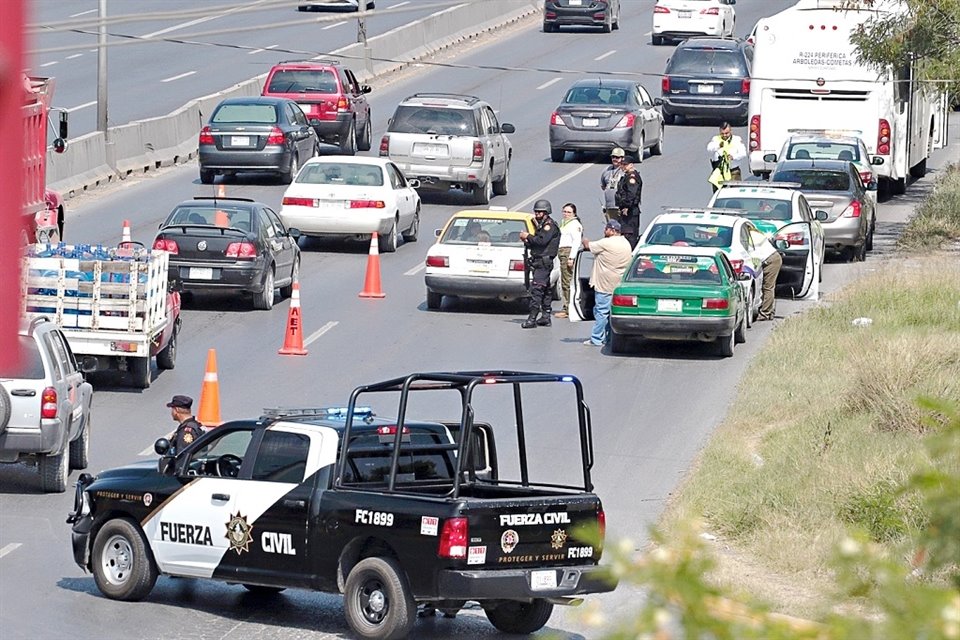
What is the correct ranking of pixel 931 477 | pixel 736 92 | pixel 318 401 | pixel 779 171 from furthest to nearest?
pixel 736 92 < pixel 779 171 < pixel 318 401 < pixel 931 477

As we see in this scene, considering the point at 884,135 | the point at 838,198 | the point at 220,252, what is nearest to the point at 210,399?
the point at 220,252

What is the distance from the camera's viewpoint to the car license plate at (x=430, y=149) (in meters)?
33.7

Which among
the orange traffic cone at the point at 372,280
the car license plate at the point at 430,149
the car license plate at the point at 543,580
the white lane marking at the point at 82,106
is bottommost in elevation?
the orange traffic cone at the point at 372,280

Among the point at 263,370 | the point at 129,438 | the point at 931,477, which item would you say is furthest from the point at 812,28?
the point at 931,477

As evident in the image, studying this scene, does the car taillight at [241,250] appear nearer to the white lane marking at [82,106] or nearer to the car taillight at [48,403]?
the car taillight at [48,403]

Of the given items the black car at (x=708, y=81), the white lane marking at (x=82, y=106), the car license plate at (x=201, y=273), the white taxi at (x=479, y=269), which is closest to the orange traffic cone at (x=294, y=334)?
the car license plate at (x=201, y=273)

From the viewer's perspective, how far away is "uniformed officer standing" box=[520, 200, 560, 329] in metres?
24.2

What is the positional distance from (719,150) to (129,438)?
671 inches

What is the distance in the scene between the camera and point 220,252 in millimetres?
24062

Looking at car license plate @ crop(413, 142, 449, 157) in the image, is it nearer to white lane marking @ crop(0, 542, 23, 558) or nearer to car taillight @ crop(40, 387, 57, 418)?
car taillight @ crop(40, 387, 57, 418)

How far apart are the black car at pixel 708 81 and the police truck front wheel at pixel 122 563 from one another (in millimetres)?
31927

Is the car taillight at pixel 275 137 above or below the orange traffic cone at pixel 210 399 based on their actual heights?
above

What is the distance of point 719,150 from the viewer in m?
32.3

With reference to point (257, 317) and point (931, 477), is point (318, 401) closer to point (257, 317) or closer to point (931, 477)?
point (257, 317)
